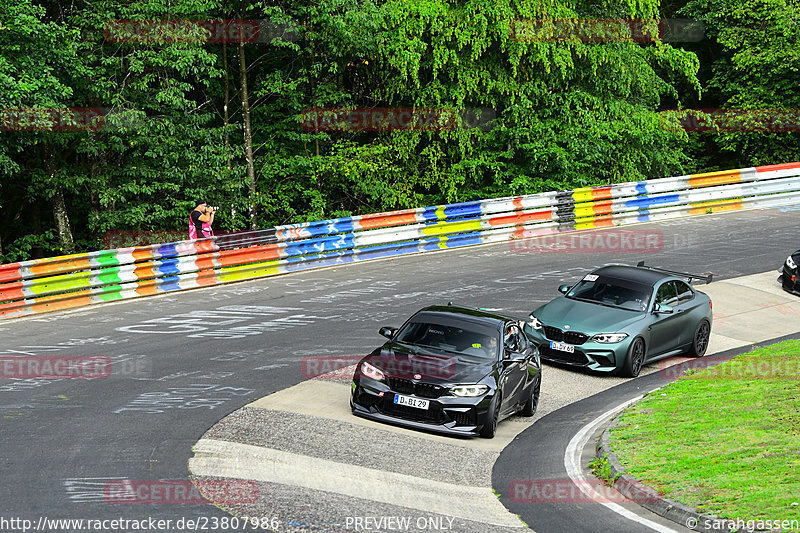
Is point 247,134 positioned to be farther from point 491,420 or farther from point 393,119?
point 491,420

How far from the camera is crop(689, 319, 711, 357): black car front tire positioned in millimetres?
17516

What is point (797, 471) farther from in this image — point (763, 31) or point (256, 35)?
point (763, 31)

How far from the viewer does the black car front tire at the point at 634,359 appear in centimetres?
1589

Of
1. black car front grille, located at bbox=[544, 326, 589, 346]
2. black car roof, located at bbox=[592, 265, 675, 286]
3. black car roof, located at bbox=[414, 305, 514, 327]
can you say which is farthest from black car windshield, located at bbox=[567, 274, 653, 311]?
black car roof, located at bbox=[414, 305, 514, 327]

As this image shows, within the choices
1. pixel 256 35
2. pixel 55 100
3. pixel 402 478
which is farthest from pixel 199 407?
pixel 256 35

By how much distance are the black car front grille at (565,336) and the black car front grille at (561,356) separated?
18cm

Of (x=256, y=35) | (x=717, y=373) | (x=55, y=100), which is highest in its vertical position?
(x=256, y=35)

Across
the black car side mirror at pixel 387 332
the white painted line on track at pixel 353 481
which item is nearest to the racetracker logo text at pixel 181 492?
the white painted line on track at pixel 353 481

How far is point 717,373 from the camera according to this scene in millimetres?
15477

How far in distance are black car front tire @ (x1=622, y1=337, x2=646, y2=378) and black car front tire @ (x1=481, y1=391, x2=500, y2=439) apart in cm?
404

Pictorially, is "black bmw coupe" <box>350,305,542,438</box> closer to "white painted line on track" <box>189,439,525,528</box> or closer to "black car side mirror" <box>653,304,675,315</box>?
"white painted line on track" <box>189,439,525,528</box>

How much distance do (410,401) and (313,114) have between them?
1694 cm

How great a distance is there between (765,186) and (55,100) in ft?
72.5

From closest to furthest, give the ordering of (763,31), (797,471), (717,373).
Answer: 1. (797,471)
2. (717,373)
3. (763,31)
